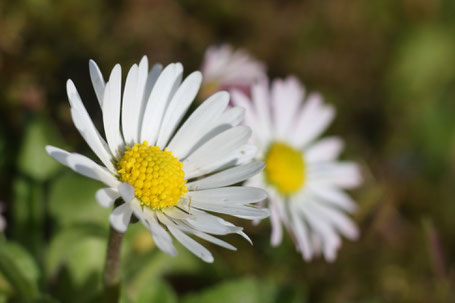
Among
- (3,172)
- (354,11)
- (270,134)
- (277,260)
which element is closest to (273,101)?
(270,134)

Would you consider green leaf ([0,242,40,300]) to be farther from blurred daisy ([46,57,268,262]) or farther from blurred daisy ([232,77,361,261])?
blurred daisy ([232,77,361,261])

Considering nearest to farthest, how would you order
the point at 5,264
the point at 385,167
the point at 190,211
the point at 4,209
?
the point at 190,211 → the point at 5,264 → the point at 4,209 → the point at 385,167

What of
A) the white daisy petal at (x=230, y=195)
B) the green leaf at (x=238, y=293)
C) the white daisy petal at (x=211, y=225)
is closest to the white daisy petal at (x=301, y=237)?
the green leaf at (x=238, y=293)

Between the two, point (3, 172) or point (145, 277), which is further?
point (3, 172)

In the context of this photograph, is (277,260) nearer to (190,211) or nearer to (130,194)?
(190,211)

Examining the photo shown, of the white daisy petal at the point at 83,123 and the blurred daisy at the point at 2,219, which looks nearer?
the white daisy petal at the point at 83,123

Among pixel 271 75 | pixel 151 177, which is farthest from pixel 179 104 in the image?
pixel 271 75

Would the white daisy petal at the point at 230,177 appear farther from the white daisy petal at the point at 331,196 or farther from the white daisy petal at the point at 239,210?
the white daisy petal at the point at 331,196
